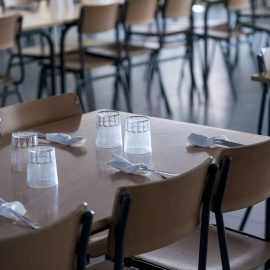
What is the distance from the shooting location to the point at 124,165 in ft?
6.43

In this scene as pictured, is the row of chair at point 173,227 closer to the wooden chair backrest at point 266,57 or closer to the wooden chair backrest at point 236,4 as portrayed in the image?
the wooden chair backrest at point 266,57

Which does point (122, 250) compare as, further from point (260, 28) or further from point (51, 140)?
point (260, 28)

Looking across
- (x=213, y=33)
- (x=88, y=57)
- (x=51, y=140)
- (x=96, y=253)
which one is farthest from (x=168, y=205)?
(x=213, y=33)

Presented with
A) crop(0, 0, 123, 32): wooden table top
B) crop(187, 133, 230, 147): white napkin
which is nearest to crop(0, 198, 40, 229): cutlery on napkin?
crop(187, 133, 230, 147): white napkin

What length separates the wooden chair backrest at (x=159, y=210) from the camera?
5.26 ft

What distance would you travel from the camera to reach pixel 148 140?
84.4 inches

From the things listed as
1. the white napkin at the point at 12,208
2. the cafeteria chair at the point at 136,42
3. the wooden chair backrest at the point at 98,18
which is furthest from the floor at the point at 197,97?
the white napkin at the point at 12,208

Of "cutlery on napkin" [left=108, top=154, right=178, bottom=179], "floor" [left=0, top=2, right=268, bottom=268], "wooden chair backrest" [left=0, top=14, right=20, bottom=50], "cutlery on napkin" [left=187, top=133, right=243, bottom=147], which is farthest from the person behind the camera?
"floor" [left=0, top=2, right=268, bottom=268]

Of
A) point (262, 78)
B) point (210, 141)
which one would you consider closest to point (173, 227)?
point (210, 141)

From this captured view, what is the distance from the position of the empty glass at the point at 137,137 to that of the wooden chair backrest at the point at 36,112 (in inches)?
24.3

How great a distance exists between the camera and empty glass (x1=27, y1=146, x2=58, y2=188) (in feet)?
5.99

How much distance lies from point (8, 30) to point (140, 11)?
1202mm

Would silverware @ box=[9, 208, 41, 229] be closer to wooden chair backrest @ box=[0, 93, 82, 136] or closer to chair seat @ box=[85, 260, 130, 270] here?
chair seat @ box=[85, 260, 130, 270]

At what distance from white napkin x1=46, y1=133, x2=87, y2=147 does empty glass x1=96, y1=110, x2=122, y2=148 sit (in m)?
0.07
